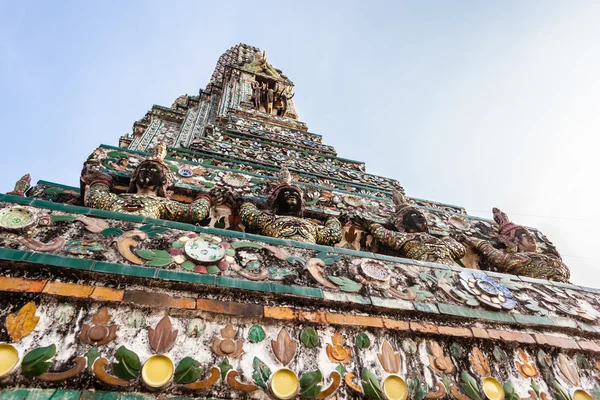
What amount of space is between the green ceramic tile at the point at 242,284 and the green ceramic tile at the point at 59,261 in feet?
2.08

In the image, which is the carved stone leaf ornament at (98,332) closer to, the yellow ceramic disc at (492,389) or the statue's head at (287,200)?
the yellow ceramic disc at (492,389)

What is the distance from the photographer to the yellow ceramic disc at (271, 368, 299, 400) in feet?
5.50

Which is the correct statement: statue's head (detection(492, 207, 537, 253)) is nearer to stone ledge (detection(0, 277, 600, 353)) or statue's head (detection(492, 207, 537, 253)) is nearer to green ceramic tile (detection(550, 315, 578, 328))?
green ceramic tile (detection(550, 315, 578, 328))

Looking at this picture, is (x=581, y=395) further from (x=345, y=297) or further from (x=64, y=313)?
(x=64, y=313)

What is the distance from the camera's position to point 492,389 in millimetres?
1991

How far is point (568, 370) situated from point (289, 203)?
2.39 m

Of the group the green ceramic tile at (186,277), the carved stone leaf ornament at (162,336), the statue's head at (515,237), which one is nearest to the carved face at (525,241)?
the statue's head at (515,237)

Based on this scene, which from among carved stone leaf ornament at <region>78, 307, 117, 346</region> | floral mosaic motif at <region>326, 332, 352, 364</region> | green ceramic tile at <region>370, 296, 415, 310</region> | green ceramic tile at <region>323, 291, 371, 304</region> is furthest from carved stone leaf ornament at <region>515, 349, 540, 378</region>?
carved stone leaf ornament at <region>78, 307, 117, 346</region>

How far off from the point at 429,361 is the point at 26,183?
3.53 metres

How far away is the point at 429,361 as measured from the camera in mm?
2027

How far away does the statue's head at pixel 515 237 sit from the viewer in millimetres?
4234

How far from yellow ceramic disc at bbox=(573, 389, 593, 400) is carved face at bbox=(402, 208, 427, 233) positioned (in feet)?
6.86

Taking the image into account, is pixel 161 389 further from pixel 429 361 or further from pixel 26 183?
pixel 26 183

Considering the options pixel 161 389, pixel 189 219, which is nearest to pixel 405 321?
pixel 161 389
